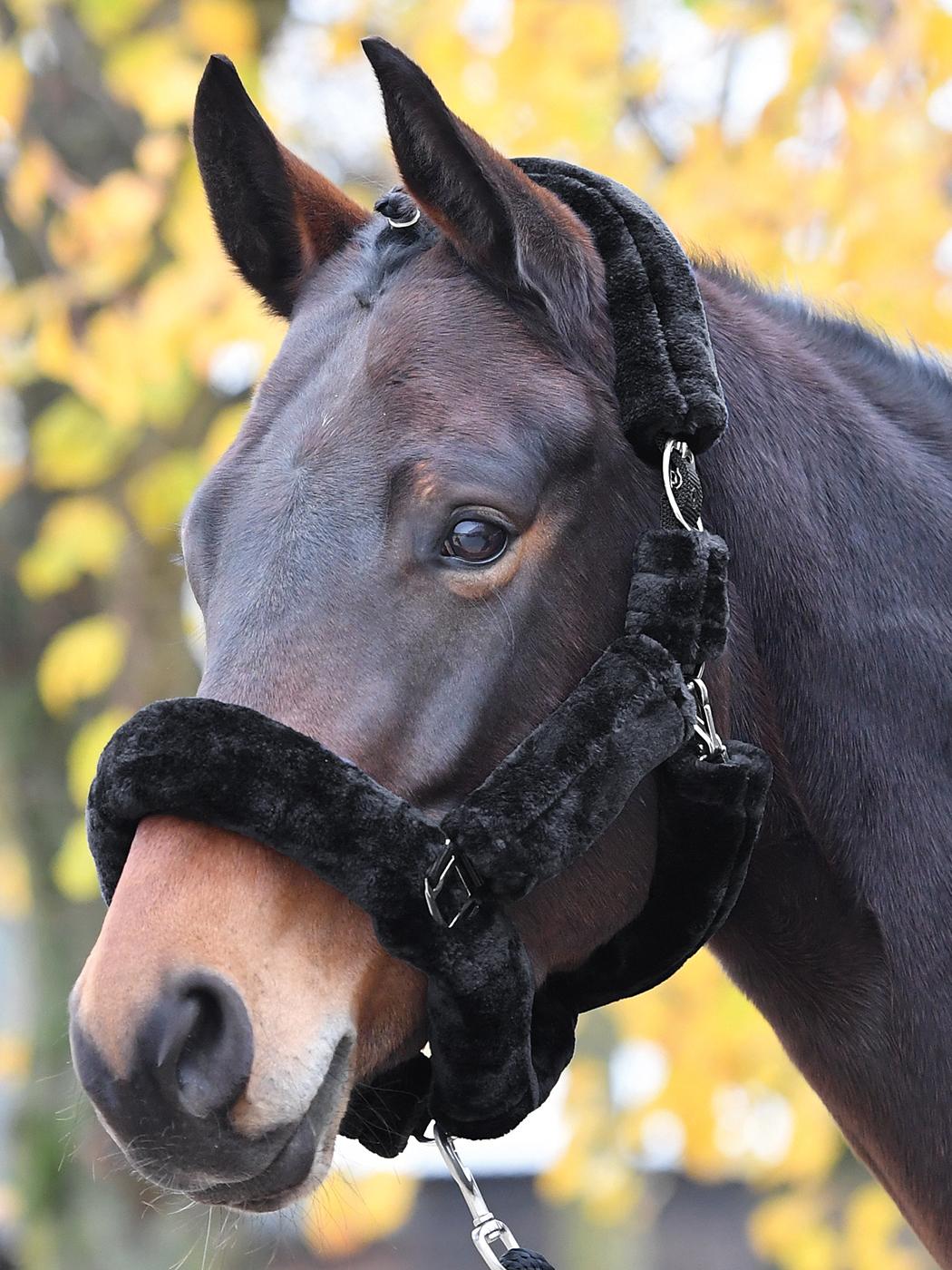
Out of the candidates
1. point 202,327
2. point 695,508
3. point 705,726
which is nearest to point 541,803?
point 705,726

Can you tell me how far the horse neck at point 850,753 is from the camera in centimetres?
201

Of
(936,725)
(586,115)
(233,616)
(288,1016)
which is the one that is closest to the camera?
(288,1016)

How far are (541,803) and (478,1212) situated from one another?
0.67m

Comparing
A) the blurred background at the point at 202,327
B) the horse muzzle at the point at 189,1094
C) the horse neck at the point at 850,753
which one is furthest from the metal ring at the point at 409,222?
the blurred background at the point at 202,327

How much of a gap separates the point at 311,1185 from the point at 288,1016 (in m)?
0.25

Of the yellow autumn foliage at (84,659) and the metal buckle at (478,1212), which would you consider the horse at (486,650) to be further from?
the yellow autumn foliage at (84,659)

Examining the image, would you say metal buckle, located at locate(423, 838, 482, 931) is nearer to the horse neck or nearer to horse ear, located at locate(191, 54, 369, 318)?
the horse neck

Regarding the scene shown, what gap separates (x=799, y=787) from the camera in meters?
2.07

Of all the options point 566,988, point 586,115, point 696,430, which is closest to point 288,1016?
point 566,988

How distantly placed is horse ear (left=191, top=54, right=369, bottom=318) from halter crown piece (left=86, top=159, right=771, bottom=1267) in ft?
1.66

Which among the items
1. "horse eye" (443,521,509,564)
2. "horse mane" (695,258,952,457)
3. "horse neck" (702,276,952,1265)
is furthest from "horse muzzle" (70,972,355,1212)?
"horse mane" (695,258,952,457)

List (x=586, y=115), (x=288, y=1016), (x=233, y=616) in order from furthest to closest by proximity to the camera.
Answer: (x=586, y=115) → (x=233, y=616) → (x=288, y=1016)

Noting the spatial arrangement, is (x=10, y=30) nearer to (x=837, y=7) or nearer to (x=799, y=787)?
(x=837, y=7)

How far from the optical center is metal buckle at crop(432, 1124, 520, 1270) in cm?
199
